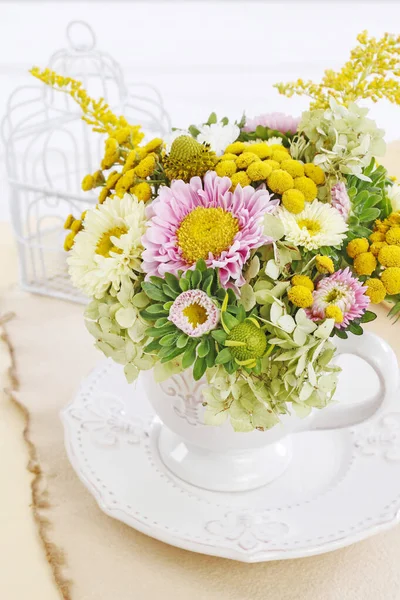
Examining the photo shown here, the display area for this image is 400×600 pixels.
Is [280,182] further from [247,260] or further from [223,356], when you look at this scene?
[223,356]

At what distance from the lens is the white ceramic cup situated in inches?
33.4

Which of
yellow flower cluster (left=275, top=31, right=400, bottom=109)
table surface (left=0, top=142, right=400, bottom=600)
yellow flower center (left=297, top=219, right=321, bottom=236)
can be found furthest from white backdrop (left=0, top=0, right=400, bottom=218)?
yellow flower center (left=297, top=219, right=321, bottom=236)

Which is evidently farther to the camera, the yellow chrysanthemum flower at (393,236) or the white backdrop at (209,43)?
the white backdrop at (209,43)

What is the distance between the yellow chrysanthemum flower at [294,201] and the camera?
2.45 feet

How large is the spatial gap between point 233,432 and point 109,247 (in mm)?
286

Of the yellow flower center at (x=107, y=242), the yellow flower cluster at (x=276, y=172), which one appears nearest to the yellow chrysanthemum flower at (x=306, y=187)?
the yellow flower cluster at (x=276, y=172)

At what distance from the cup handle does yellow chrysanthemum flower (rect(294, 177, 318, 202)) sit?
18 centimetres

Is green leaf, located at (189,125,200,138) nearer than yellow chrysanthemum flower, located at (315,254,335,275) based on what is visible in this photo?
No

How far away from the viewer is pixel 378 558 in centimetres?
89

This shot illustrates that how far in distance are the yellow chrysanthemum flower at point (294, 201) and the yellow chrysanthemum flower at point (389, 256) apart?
10 cm

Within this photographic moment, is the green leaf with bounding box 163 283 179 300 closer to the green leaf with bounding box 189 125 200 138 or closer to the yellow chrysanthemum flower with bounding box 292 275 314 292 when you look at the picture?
the yellow chrysanthemum flower with bounding box 292 275 314 292

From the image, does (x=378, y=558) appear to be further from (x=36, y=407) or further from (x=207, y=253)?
(x=36, y=407)

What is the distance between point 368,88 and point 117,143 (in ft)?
1.08

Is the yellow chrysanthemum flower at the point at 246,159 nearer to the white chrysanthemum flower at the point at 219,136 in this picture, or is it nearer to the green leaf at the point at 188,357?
the white chrysanthemum flower at the point at 219,136
